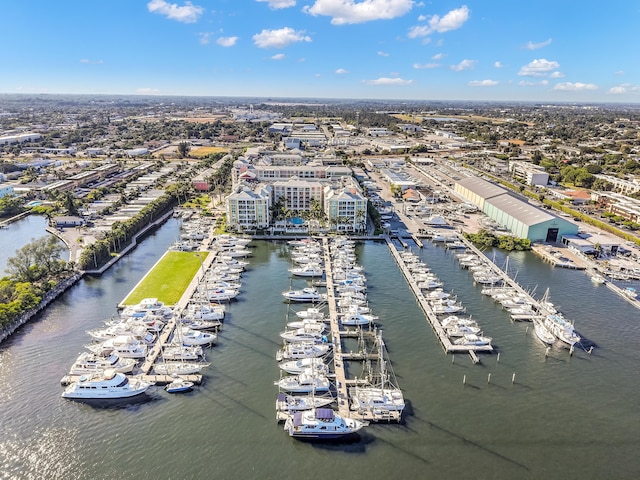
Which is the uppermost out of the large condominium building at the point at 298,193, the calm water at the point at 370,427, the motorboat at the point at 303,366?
the large condominium building at the point at 298,193

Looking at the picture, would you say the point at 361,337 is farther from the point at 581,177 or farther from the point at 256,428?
the point at 581,177

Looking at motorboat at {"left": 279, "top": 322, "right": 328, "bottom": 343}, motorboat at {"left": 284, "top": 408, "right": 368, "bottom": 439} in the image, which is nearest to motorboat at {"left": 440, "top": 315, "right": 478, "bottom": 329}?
motorboat at {"left": 279, "top": 322, "right": 328, "bottom": 343}

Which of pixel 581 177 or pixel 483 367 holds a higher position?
pixel 581 177

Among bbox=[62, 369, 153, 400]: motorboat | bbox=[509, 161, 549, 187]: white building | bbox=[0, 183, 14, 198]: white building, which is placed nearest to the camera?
bbox=[62, 369, 153, 400]: motorboat

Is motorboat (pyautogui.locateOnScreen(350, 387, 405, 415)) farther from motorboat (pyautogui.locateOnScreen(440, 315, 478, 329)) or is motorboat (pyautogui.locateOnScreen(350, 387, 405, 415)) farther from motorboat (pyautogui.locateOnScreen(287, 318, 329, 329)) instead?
motorboat (pyautogui.locateOnScreen(440, 315, 478, 329))

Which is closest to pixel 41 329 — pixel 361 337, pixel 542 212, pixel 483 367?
pixel 361 337

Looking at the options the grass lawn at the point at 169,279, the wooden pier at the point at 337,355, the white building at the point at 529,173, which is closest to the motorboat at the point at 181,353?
the grass lawn at the point at 169,279

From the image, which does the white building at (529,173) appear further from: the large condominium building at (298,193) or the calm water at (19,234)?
the calm water at (19,234)
